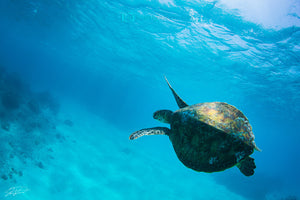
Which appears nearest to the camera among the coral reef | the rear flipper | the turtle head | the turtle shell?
the turtle shell

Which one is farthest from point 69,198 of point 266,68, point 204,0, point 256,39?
point 266,68

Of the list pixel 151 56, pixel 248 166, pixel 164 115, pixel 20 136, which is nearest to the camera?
pixel 248 166

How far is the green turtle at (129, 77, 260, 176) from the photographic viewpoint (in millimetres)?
2172

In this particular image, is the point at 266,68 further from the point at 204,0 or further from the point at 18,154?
the point at 18,154

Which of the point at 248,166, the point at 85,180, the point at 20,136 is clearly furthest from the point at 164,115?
the point at 20,136

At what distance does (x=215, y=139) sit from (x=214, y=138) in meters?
0.02

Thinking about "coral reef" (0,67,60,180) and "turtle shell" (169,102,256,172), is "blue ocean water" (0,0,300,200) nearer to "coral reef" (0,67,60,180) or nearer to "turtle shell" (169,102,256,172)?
"coral reef" (0,67,60,180)

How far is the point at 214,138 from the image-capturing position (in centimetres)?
227

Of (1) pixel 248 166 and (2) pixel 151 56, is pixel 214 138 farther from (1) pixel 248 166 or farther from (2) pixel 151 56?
(2) pixel 151 56

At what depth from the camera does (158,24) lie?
15.1 m

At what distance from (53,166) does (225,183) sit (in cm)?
2221

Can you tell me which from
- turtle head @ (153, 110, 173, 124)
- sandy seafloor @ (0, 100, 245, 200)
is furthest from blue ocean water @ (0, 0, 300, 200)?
turtle head @ (153, 110, 173, 124)

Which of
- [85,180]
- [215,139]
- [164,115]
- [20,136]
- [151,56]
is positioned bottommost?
[215,139]

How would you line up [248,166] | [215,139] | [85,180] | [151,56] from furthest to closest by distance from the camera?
[151,56], [85,180], [248,166], [215,139]
